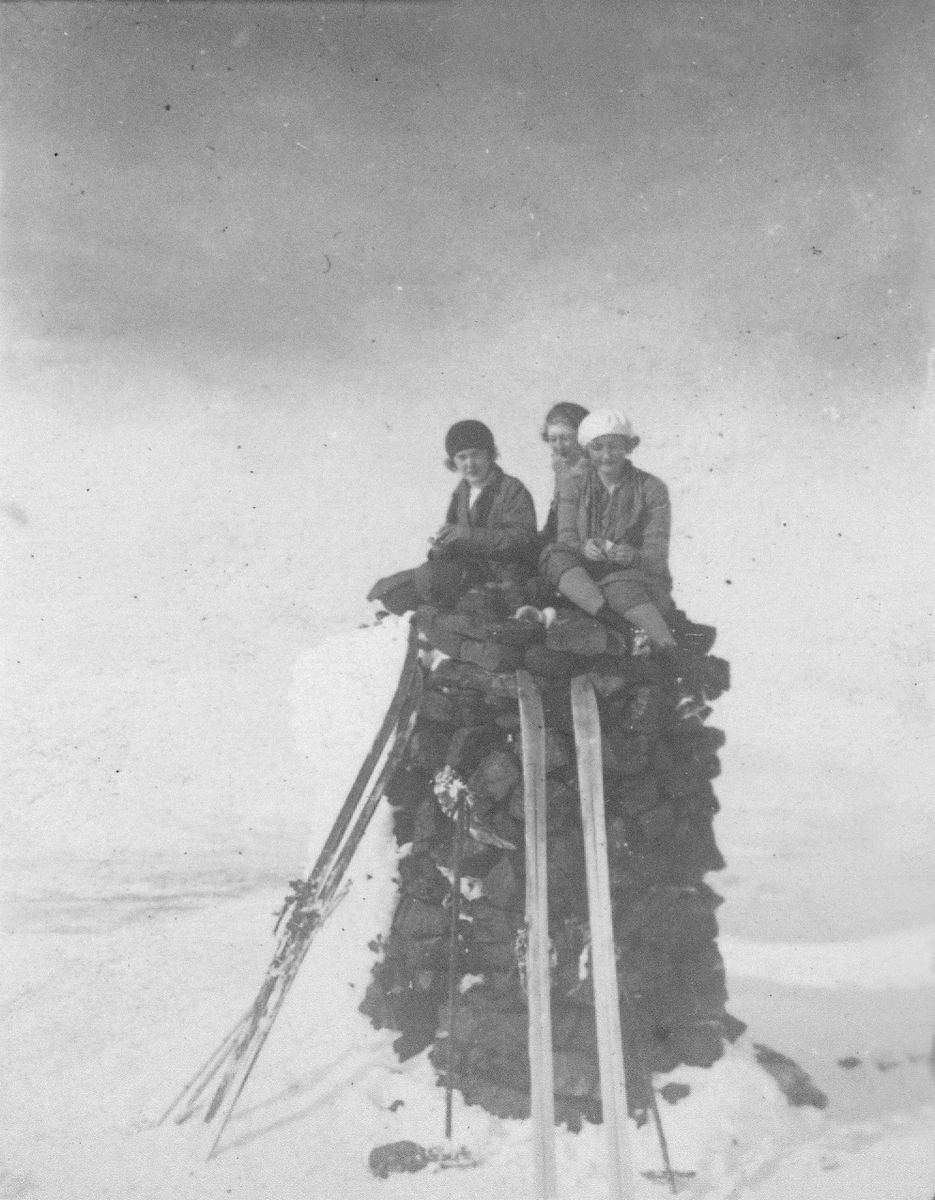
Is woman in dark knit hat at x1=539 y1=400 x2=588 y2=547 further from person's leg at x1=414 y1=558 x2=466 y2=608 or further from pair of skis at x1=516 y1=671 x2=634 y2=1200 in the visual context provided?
pair of skis at x1=516 y1=671 x2=634 y2=1200

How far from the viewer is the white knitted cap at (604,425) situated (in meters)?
3.12

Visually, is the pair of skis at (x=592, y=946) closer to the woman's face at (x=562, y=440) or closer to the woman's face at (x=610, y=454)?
the woman's face at (x=610, y=454)

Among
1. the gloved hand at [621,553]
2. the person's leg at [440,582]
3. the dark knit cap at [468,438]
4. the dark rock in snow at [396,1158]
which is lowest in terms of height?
the dark rock in snow at [396,1158]

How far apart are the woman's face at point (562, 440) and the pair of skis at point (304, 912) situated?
904 mm

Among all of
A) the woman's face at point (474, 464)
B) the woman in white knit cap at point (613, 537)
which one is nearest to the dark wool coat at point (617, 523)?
the woman in white knit cap at point (613, 537)

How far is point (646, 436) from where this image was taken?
10.8 feet

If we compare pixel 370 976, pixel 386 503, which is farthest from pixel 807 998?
pixel 386 503

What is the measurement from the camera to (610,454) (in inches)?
124

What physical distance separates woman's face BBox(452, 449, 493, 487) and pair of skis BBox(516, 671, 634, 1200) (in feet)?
2.65

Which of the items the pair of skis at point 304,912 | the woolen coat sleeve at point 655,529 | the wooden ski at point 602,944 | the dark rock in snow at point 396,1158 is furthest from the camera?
the woolen coat sleeve at point 655,529

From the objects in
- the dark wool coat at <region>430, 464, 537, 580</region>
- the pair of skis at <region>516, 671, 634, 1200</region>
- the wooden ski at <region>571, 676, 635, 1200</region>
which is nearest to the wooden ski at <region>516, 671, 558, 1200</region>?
the pair of skis at <region>516, 671, 634, 1200</region>

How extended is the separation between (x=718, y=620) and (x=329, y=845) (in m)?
1.74

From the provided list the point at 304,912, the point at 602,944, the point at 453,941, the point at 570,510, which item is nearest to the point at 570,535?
the point at 570,510

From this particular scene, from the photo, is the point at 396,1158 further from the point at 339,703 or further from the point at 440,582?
the point at 440,582
